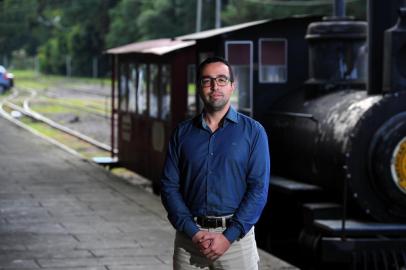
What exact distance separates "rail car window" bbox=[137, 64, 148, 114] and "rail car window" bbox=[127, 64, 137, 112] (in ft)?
0.94

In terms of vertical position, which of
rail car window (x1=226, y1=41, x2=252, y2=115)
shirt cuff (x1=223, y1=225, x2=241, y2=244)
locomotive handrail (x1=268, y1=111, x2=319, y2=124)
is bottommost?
shirt cuff (x1=223, y1=225, x2=241, y2=244)

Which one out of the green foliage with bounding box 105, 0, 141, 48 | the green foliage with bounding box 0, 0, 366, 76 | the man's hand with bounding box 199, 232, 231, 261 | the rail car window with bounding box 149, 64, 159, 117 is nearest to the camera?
the man's hand with bounding box 199, 232, 231, 261

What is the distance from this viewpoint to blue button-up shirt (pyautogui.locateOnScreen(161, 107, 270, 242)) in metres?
5.23

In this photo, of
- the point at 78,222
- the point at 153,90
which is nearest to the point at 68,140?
the point at 153,90

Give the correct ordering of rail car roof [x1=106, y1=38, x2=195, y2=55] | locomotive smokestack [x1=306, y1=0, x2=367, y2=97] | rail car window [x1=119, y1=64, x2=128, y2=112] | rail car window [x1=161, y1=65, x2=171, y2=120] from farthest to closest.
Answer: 1. rail car window [x1=119, y1=64, x2=128, y2=112]
2. rail car window [x1=161, y1=65, x2=171, y2=120]
3. rail car roof [x1=106, y1=38, x2=195, y2=55]
4. locomotive smokestack [x1=306, y1=0, x2=367, y2=97]

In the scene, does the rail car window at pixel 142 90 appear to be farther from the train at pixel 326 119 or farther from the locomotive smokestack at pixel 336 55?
the locomotive smokestack at pixel 336 55

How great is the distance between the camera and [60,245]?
10141mm

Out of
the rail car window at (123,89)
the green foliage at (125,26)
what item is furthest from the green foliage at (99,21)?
the rail car window at (123,89)

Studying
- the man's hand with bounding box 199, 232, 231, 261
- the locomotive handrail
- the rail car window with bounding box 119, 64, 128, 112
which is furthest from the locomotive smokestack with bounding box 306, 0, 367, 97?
the rail car window with bounding box 119, 64, 128, 112

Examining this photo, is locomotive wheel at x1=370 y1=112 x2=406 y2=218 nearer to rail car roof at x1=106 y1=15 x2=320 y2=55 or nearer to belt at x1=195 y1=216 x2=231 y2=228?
rail car roof at x1=106 y1=15 x2=320 y2=55

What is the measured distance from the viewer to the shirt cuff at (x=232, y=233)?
17.0 feet

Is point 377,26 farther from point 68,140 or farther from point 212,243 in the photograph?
point 68,140

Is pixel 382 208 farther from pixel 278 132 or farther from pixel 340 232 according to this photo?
pixel 278 132

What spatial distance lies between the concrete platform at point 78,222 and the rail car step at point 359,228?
49 centimetres
